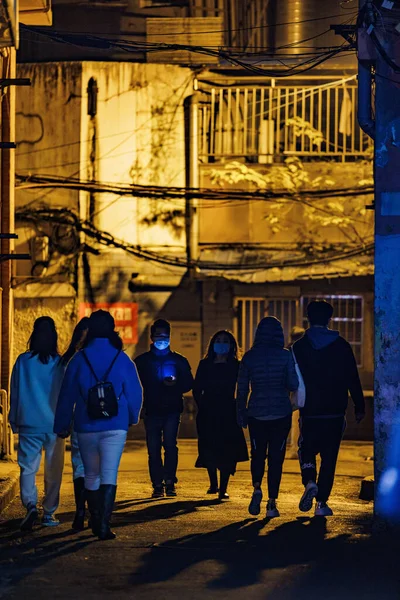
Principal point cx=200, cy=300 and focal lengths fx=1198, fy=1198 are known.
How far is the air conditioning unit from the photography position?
24188 mm

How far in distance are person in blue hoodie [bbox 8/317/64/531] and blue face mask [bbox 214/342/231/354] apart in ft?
9.76

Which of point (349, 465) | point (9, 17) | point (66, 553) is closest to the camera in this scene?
point (66, 553)

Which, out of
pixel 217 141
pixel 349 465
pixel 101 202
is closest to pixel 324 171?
pixel 217 141

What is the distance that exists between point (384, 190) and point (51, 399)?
348 centimetres

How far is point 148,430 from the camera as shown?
13516 millimetres

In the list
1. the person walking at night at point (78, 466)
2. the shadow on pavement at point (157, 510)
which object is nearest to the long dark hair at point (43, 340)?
the person walking at night at point (78, 466)

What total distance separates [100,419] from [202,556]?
1.49 metres

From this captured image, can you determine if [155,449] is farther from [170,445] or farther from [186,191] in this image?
[186,191]

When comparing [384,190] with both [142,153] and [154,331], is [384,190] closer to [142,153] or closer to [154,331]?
[154,331]

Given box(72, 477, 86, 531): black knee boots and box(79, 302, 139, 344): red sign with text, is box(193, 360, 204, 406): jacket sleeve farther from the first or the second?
box(79, 302, 139, 344): red sign with text

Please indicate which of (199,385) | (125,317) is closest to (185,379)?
(199,385)

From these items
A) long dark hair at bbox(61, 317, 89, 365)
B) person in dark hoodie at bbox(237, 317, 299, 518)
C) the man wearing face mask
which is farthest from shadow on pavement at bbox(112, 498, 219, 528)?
long dark hair at bbox(61, 317, 89, 365)

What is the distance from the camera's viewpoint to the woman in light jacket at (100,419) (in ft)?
32.3

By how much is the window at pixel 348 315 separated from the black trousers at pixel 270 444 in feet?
41.7
